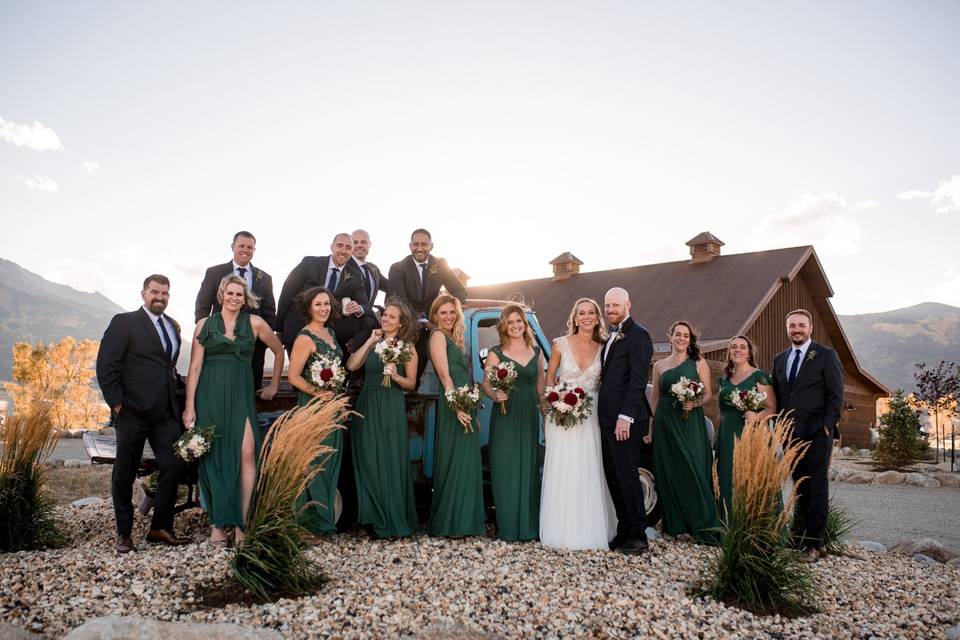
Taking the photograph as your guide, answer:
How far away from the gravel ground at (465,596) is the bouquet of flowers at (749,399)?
61.5 inches

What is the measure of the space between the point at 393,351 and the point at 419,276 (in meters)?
1.64

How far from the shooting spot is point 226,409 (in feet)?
19.0

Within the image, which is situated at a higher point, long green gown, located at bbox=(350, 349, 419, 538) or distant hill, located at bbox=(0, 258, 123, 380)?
distant hill, located at bbox=(0, 258, 123, 380)

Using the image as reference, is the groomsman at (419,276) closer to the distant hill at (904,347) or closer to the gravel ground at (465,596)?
the gravel ground at (465,596)

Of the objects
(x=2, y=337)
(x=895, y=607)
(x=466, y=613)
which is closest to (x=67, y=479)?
(x=466, y=613)

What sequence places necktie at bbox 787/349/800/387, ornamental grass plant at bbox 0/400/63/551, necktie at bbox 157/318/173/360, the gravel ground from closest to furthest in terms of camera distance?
1. the gravel ground
2. ornamental grass plant at bbox 0/400/63/551
3. necktie at bbox 157/318/173/360
4. necktie at bbox 787/349/800/387

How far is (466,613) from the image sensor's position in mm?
4262

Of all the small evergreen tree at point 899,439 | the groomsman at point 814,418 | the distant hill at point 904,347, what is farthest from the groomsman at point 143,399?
the distant hill at point 904,347

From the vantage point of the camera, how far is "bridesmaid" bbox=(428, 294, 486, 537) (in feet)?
20.6

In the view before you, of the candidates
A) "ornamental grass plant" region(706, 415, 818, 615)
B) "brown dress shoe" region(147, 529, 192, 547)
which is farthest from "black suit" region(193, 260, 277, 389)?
"ornamental grass plant" region(706, 415, 818, 615)

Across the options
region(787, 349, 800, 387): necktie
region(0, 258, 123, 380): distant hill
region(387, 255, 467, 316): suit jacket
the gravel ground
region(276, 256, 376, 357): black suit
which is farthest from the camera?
region(0, 258, 123, 380): distant hill

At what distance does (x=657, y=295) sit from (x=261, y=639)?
21147 millimetres

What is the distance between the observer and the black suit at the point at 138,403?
5598 millimetres

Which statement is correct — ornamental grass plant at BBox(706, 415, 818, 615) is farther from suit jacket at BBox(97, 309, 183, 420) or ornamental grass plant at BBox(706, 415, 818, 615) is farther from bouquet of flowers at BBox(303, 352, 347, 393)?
suit jacket at BBox(97, 309, 183, 420)
